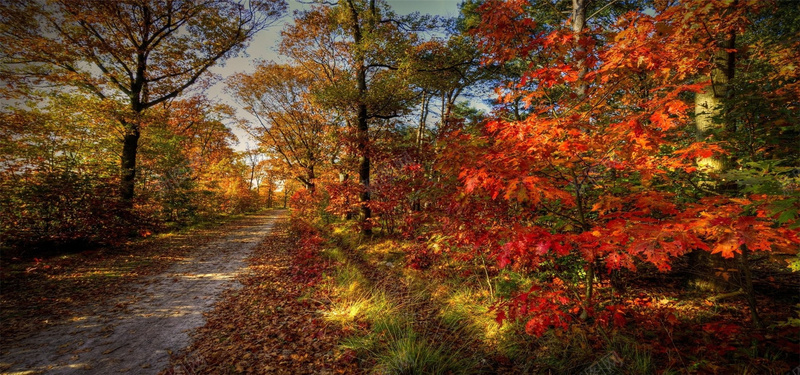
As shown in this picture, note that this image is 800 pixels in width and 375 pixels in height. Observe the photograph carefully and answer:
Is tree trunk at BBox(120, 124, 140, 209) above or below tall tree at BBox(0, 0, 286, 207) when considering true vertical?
below

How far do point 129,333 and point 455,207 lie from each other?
5.89 meters

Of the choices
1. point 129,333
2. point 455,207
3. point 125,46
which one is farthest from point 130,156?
point 455,207

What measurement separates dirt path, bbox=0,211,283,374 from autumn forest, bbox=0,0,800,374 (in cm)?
5

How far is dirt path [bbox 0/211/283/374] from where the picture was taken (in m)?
3.56

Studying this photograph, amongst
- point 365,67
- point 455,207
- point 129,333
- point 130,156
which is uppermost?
point 365,67

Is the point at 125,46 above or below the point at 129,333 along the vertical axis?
above

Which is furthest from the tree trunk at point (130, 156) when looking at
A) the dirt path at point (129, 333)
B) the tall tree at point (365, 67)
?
the tall tree at point (365, 67)

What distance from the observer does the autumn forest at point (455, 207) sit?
9.69ft

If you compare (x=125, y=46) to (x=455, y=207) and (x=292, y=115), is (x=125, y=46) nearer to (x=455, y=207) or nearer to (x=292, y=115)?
(x=292, y=115)

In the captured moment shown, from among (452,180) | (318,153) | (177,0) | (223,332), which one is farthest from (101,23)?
(452,180)

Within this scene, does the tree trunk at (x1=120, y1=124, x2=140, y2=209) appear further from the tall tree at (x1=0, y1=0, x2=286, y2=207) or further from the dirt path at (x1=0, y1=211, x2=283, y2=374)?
the dirt path at (x1=0, y1=211, x2=283, y2=374)

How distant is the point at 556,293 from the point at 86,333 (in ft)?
23.6

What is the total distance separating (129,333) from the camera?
4.32 m

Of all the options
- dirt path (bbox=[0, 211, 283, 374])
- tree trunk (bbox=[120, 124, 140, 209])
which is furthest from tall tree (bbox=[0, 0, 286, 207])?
dirt path (bbox=[0, 211, 283, 374])
